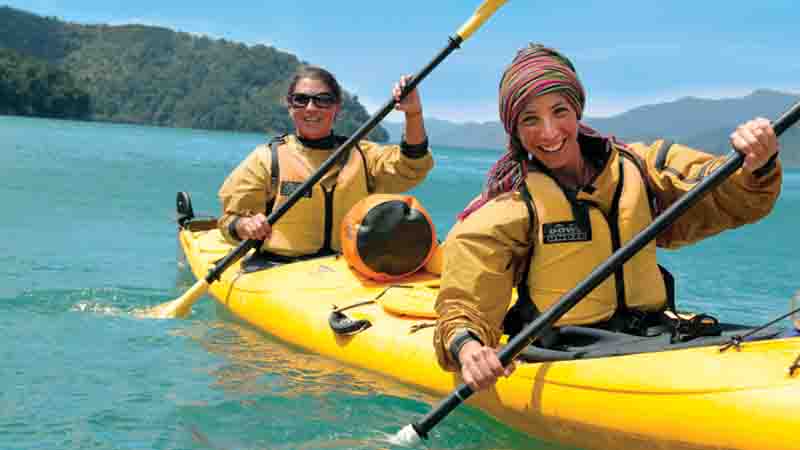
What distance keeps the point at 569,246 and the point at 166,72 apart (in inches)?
5726

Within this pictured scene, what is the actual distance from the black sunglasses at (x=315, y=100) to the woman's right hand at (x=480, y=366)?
341cm

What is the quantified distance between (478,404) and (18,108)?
8918 cm

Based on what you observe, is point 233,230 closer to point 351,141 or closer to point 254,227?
point 254,227

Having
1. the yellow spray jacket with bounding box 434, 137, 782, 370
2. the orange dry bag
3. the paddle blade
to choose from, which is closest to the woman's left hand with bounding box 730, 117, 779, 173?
the yellow spray jacket with bounding box 434, 137, 782, 370

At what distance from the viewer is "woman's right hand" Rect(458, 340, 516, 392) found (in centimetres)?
289

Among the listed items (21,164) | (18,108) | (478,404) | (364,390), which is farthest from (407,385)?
(18,108)

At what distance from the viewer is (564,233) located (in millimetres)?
3197

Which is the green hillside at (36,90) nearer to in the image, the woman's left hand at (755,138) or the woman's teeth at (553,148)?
the woman's teeth at (553,148)

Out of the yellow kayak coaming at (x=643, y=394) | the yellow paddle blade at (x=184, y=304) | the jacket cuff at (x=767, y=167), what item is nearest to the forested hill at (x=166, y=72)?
the yellow paddle blade at (x=184, y=304)

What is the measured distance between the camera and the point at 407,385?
428 centimetres

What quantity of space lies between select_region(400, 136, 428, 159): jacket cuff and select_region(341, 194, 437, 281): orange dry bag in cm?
49

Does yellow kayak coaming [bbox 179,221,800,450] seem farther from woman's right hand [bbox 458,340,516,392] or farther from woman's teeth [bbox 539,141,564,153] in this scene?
woman's teeth [bbox 539,141,564,153]

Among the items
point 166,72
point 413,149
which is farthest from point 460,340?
point 166,72

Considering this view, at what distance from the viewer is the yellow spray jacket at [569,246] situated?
312 centimetres
